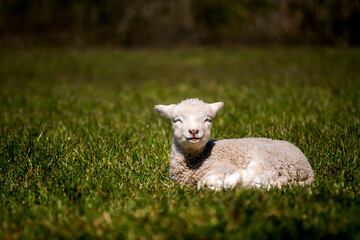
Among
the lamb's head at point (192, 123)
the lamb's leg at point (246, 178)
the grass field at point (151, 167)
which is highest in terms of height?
the lamb's head at point (192, 123)

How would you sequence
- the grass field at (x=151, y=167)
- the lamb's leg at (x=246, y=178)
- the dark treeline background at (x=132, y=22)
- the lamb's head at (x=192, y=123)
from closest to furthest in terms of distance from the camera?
the grass field at (x=151, y=167) → the lamb's leg at (x=246, y=178) → the lamb's head at (x=192, y=123) → the dark treeline background at (x=132, y=22)

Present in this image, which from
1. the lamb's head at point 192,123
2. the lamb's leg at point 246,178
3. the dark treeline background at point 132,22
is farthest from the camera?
the dark treeline background at point 132,22

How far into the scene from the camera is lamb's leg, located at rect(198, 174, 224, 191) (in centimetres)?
304

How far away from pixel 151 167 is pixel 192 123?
0.91m

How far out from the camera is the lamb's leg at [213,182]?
9.98ft

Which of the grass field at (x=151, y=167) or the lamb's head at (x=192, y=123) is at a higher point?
the lamb's head at (x=192, y=123)

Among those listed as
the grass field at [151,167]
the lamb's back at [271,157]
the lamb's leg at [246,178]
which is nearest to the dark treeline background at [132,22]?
the grass field at [151,167]

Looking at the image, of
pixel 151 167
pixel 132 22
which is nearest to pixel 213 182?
pixel 151 167

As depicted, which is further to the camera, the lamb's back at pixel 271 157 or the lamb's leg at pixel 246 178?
the lamb's back at pixel 271 157

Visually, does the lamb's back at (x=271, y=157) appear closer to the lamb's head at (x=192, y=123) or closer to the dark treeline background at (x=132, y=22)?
the lamb's head at (x=192, y=123)

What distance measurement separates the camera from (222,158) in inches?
134

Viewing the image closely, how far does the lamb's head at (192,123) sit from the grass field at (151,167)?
0.44 meters

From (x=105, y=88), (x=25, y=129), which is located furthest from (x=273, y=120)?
(x=105, y=88)

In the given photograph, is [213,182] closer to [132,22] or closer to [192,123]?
[192,123]
